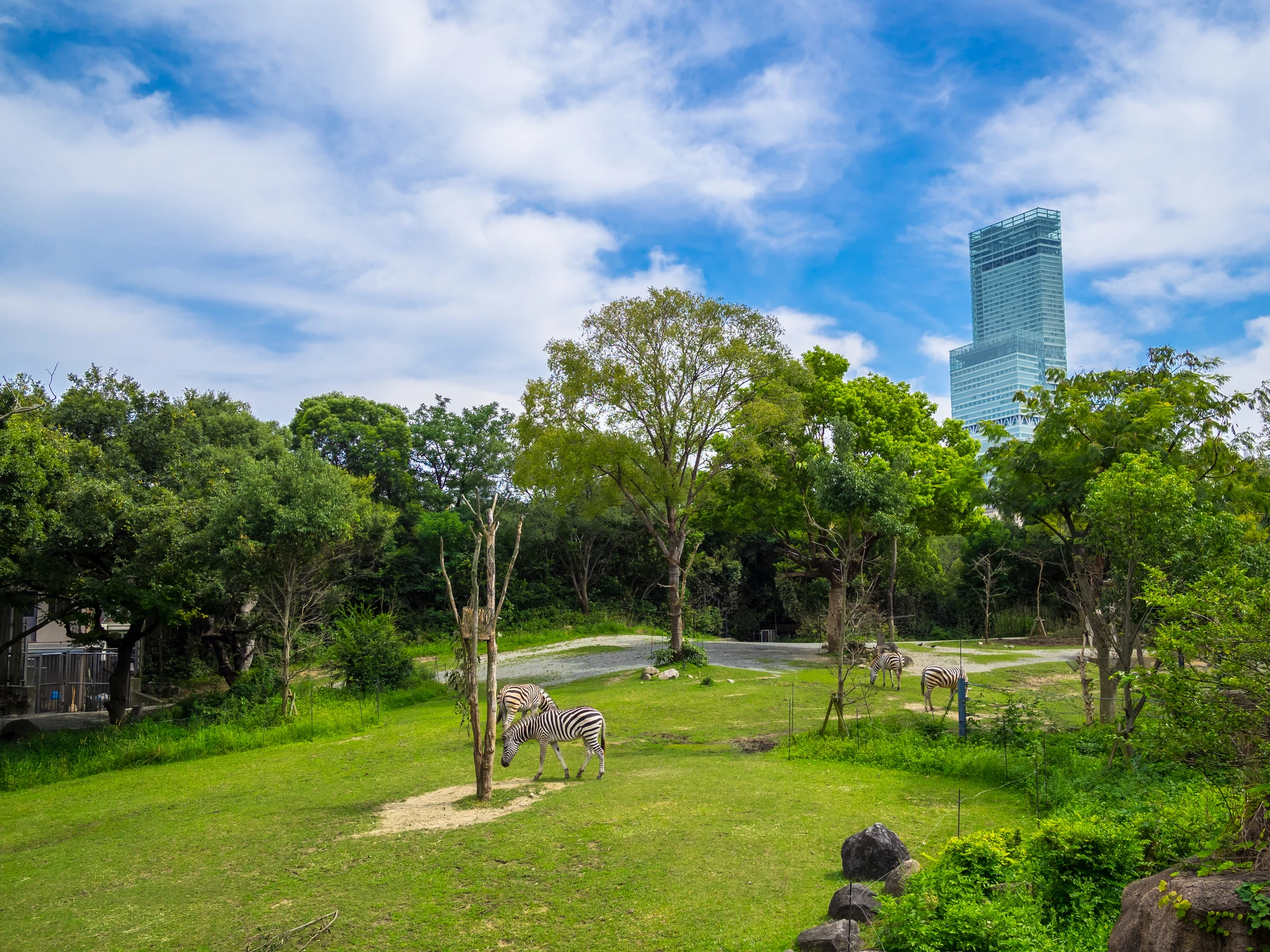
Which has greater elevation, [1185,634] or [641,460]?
[641,460]

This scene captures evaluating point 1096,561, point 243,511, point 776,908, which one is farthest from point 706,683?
point 776,908

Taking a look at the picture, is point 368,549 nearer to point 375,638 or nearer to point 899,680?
point 375,638

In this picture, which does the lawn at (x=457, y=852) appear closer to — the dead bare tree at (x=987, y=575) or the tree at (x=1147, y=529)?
the tree at (x=1147, y=529)

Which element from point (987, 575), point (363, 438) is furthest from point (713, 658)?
point (363, 438)

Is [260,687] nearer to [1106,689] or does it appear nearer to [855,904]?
[855,904]

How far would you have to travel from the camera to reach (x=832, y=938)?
5.90 m

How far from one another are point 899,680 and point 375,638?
14.6 m

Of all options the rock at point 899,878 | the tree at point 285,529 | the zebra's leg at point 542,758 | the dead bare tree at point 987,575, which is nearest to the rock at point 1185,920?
the rock at point 899,878

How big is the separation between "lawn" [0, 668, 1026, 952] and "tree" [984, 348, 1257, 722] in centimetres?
645

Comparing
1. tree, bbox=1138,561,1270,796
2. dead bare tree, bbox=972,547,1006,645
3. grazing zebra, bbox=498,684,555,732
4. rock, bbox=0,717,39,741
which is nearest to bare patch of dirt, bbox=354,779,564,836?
grazing zebra, bbox=498,684,555,732

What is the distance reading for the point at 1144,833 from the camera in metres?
6.88

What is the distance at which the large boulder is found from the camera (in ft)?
20.6

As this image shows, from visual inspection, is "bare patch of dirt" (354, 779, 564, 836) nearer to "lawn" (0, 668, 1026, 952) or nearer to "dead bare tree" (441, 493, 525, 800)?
"lawn" (0, 668, 1026, 952)

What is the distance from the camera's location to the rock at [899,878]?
6.72m
